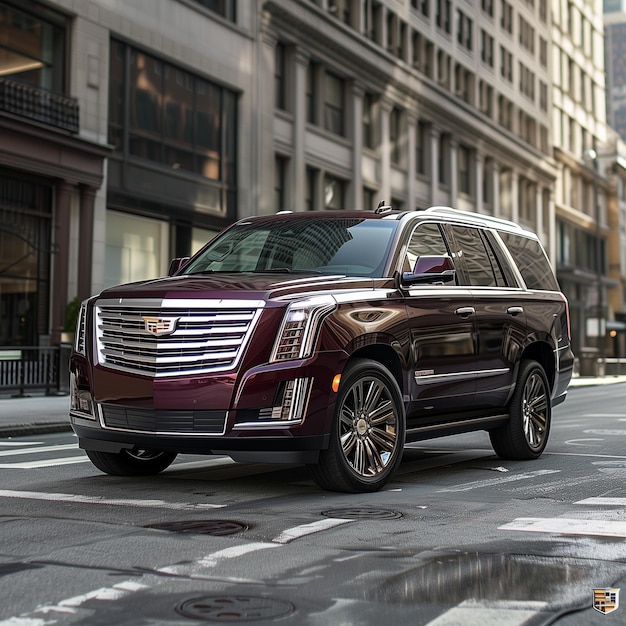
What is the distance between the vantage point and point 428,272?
28.7 ft

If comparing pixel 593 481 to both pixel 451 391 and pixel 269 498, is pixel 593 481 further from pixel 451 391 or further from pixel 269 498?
pixel 269 498

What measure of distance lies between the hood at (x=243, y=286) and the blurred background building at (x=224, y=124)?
1779cm

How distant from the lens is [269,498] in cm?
770

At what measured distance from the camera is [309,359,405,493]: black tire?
25.7ft

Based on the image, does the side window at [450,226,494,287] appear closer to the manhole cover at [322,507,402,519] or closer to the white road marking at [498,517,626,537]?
the manhole cover at [322,507,402,519]

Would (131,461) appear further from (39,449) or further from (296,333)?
(39,449)

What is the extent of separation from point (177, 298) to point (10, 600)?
3432mm

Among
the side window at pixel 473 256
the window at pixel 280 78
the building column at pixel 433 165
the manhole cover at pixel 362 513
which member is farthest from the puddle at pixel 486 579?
the building column at pixel 433 165

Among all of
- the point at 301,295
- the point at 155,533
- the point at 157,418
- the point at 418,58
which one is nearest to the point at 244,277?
the point at 301,295

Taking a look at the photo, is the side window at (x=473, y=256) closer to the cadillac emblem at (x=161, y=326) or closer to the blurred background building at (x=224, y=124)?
the cadillac emblem at (x=161, y=326)

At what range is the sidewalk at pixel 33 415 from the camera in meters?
15.0

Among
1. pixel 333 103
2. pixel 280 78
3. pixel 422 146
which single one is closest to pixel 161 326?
pixel 280 78

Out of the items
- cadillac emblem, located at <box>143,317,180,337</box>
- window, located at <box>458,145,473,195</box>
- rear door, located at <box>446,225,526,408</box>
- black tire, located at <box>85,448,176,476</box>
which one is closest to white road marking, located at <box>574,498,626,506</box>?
rear door, located at <box>446,225,526,408</box>

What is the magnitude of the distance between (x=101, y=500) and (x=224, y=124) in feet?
89.7
